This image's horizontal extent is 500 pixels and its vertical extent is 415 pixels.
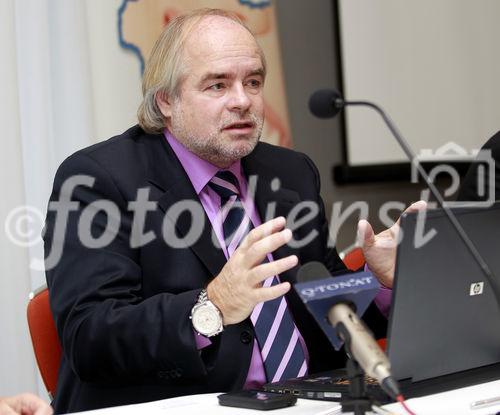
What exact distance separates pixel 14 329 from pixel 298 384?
1488mm

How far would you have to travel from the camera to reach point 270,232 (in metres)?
1.56

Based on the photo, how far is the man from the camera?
5.77 ft

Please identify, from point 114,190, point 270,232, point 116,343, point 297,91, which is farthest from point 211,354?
point 297,91

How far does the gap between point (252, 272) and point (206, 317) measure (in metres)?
0.19

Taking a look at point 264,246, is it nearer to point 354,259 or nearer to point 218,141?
point 218,141

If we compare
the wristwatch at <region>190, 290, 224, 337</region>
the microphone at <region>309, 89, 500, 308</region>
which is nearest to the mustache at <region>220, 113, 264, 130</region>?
the microphone at <region>309, 89, 500, 308</region>

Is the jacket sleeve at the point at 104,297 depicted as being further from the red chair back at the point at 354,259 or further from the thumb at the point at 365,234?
the red chair back at the point at 354,259

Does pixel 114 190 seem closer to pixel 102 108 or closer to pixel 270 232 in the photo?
pixel 270 232

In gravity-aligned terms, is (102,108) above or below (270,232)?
above

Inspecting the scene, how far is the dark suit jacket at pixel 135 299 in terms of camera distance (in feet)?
5.81

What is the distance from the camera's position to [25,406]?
157 cm

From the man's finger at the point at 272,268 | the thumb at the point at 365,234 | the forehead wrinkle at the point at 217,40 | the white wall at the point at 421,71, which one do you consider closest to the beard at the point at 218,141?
the forehead wrinkle at the point at 217,40

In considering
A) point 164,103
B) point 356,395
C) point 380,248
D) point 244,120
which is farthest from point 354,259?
point 356,395

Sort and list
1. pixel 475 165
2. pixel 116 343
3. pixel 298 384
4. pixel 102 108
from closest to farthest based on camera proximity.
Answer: pixel 298 384 → pixel 116 343 → pixel 475 165 → pixel 102 108
